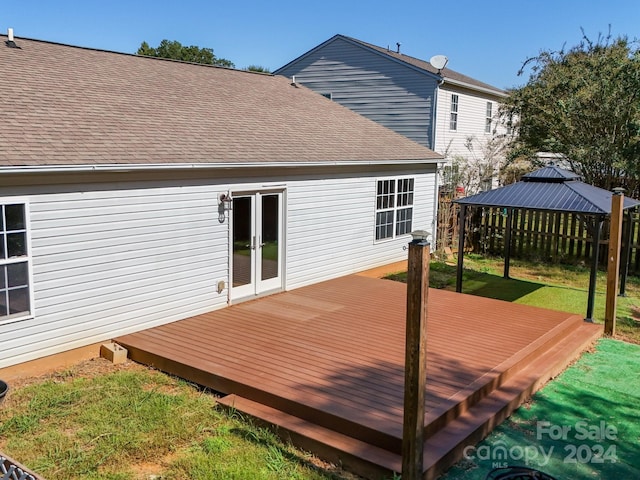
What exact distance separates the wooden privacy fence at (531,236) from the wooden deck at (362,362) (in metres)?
5.85

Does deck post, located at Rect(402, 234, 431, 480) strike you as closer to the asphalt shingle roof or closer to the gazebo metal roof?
the asphalt shingle roof

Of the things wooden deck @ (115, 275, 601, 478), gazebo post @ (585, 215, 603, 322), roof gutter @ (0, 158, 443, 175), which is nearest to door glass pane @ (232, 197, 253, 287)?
wooden deck @ (115, 275, 601, 478)

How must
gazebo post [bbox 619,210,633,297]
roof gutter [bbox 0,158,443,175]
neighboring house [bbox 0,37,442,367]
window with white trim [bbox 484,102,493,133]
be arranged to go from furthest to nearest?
window with white trim [bbox 484,102,493,133]
gazebo post [bbox 619,210,633,297]
neighboring house [bbox 0,37,442,367]
roof gutter [bbox 0,158,443,175]

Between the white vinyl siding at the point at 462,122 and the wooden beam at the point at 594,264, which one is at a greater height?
the white vinyl siding at the point at 462,122

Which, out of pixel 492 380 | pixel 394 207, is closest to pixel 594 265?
pixel 492 380

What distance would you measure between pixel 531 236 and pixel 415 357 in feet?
41.5

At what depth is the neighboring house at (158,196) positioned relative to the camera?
22.6 ft

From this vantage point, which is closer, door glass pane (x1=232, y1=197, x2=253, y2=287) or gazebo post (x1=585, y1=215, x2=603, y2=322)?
gazebo post (x1=585, y1=215, x2=603, y2=322)

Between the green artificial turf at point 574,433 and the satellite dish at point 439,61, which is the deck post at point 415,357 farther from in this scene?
the satellite dish at point 439,61

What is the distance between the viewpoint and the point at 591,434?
5.66 meters

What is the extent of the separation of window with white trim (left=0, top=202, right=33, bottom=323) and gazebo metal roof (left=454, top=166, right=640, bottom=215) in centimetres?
736

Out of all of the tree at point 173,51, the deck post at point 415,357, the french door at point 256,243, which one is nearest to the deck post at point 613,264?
the french door at point 256,243

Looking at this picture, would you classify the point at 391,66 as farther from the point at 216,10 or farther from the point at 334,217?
the point at 216,10

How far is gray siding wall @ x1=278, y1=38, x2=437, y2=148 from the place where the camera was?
19938 mm
